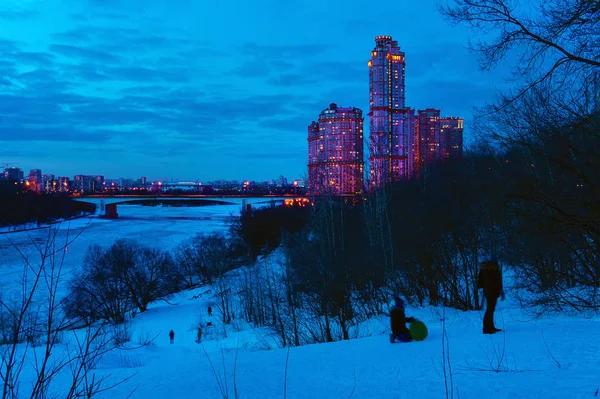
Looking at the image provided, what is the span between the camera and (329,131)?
76.4 meters

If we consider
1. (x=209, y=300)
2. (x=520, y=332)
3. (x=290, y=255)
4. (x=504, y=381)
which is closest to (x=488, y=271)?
(x=520, y=332)

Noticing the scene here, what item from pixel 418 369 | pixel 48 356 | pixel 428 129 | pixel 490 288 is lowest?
pixel 418 369

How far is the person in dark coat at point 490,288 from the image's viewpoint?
24.8 ft

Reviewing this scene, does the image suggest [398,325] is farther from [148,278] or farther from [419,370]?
[148,278]

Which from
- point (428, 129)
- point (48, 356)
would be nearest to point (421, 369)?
point (48, 356)

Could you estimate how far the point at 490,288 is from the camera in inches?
302

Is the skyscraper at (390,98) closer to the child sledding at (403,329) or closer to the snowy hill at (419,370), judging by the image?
the child sledding at (403,329)

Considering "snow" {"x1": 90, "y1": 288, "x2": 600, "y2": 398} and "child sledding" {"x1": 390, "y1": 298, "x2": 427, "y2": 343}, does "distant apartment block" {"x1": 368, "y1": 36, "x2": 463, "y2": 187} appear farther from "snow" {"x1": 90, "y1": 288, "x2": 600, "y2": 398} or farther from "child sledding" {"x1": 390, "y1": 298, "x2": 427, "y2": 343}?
"snow" {"x1": 90, "y1": 288, "x2": 600, "y2": 398}

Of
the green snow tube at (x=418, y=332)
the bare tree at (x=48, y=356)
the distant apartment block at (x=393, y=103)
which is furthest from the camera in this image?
the distant apartment block at (x=393, y=103)

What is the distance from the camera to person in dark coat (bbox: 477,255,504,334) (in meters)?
7.55

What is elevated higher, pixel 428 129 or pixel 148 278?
pixel 428 129

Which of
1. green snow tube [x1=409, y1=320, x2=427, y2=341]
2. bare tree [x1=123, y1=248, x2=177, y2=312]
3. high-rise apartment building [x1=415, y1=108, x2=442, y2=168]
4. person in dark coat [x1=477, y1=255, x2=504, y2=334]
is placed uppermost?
high-rise apartment building [x1=415, y1=108, x2=442, y2=168]

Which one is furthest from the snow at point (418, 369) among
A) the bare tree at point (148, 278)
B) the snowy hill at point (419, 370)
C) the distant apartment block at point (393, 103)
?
the distant apartment block at point (393, 103)

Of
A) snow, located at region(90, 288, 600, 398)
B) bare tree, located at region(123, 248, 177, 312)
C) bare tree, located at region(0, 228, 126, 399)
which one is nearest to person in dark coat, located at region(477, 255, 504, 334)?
snow, located at region(90, 288, 600, 398)
